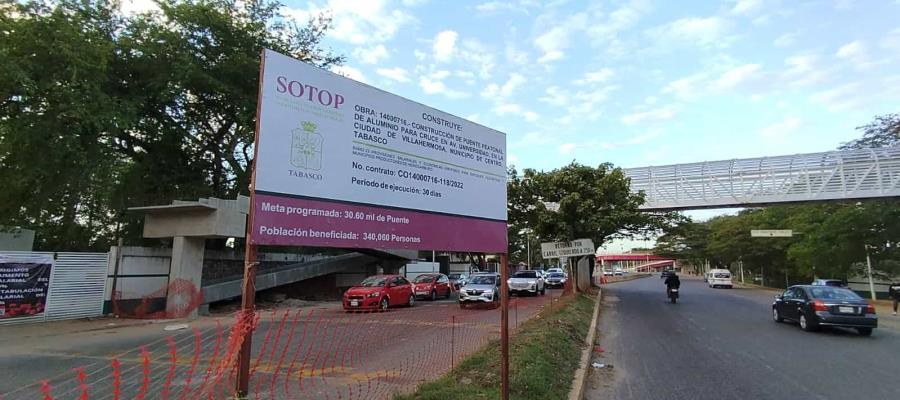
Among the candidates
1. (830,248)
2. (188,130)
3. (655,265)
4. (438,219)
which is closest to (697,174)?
(830,248)

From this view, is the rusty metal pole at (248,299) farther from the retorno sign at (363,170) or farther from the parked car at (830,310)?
the parked car at (830,310)

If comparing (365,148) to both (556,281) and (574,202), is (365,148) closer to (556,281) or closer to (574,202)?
(574,202)

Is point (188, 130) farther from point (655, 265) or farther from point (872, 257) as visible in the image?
point (655, 265)

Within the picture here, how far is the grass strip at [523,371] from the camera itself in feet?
21.8

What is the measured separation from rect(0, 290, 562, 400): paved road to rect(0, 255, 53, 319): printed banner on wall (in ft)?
2.84

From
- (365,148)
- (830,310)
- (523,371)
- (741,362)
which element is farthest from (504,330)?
(830,310)

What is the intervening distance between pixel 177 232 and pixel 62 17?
7633 mm

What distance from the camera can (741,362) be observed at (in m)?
10.3

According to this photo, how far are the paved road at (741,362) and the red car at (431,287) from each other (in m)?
12.4

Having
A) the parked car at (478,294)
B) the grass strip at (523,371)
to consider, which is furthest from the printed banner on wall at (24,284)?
the parked car at (478,294)

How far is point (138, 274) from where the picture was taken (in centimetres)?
1825

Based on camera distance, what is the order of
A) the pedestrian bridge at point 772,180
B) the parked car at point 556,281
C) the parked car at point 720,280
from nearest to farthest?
the pedestrian bridge at point 772,180, the parked car at point 556,281, the parked car at point 720,280

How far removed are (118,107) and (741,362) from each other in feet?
63.3

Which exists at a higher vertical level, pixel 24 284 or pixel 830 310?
pixel 24 284
